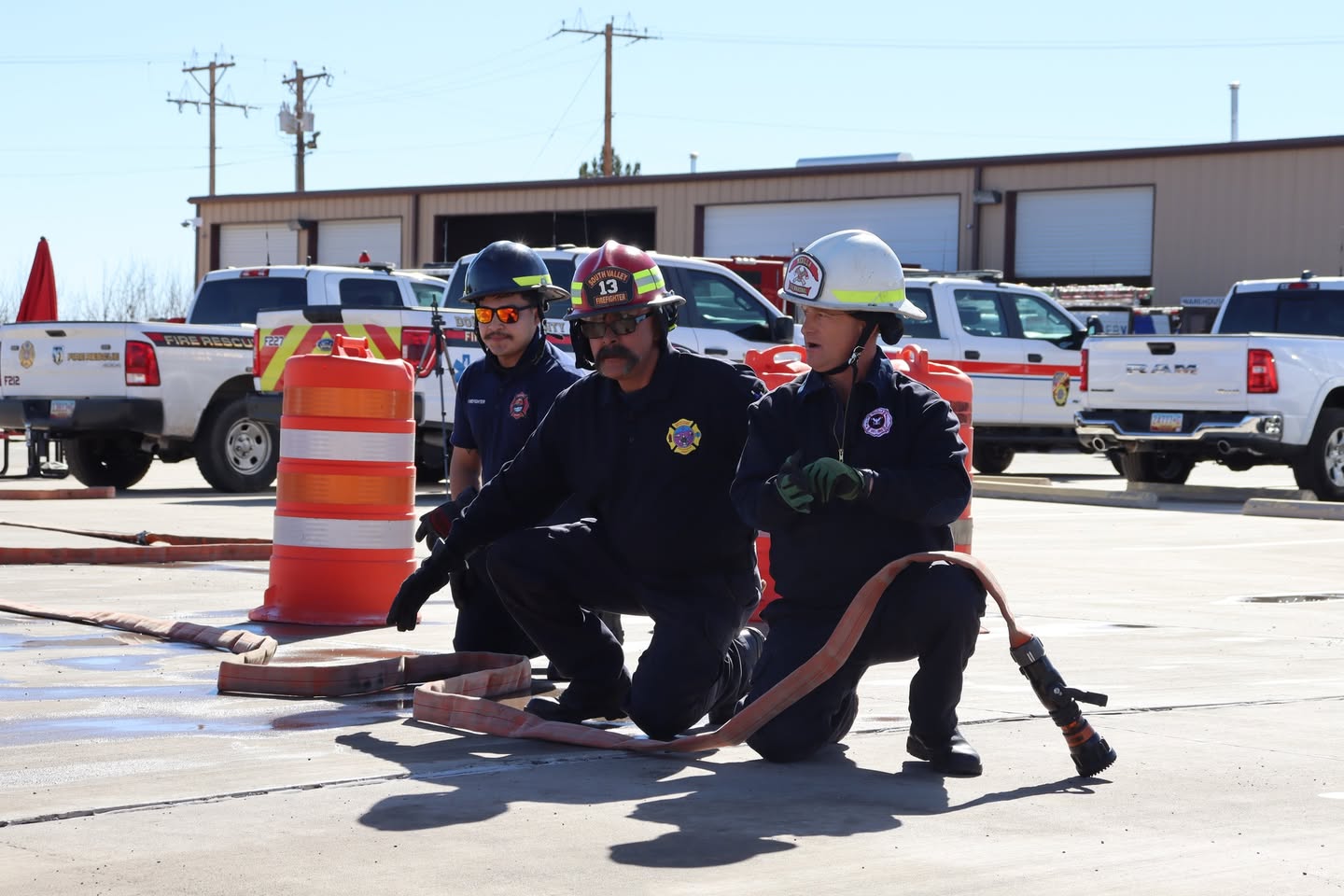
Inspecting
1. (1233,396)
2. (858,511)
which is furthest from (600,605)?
(1233,396)

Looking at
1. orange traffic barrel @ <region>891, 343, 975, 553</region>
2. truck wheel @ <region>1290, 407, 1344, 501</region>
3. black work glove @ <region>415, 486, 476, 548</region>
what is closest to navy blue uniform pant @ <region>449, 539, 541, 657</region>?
black work glove @ <region>415, 486, 476, 548</region>

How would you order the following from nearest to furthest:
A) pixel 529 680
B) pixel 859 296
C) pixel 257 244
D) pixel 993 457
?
pixel 859 296 < pixel 529 680 < pixel 993 457 < pixel 257 244

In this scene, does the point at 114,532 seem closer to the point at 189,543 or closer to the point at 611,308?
the point at 189,543

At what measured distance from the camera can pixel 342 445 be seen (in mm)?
8820

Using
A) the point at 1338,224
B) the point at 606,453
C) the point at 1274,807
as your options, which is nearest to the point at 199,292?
the point at 606,453

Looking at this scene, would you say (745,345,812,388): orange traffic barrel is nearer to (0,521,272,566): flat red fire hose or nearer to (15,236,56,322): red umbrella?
(0,521,272,566): flat red fire hose

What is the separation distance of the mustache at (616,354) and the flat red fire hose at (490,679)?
1.12 meters

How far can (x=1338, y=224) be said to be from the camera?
110 feet

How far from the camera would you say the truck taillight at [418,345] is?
56.1 ft

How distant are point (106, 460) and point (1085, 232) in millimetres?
23458

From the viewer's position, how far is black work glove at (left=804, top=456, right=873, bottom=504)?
5.20 m

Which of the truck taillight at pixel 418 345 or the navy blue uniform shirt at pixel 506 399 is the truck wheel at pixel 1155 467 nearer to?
the truck taillight at pixel 418 345

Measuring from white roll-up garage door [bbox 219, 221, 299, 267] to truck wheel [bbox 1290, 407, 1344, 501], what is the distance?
35.5 meters

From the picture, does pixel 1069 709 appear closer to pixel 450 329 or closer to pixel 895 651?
pixel 895 651
